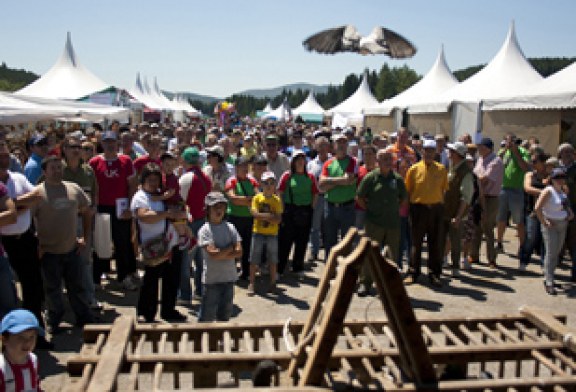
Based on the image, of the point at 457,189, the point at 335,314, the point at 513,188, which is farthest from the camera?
the point at 513,188

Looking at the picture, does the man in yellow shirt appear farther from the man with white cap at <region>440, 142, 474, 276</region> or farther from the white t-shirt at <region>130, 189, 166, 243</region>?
the white t-shirt at <region>130, 189, 166, 243</region>

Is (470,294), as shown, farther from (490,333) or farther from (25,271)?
(25,271)

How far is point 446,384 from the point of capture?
7.87 ft

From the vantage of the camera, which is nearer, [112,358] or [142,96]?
[112,358]

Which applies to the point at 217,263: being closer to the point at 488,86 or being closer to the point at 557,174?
the point at 557,174

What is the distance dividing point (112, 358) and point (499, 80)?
17.0m

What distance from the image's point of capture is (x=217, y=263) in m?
5.07

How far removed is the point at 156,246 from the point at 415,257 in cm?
401

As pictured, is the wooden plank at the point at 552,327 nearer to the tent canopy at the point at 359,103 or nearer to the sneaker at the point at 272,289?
the sneaker at the point at 272,289

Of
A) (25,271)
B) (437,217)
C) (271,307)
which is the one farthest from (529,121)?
(25,271)

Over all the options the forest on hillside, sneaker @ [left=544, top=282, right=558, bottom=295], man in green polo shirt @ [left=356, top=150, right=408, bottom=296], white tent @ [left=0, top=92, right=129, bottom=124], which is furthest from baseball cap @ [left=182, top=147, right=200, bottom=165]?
the forest on hillside

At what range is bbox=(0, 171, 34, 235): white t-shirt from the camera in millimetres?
4805

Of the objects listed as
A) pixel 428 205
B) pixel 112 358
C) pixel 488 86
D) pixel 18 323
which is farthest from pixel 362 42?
pixel 488 86

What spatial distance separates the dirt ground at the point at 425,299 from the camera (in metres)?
6.18
